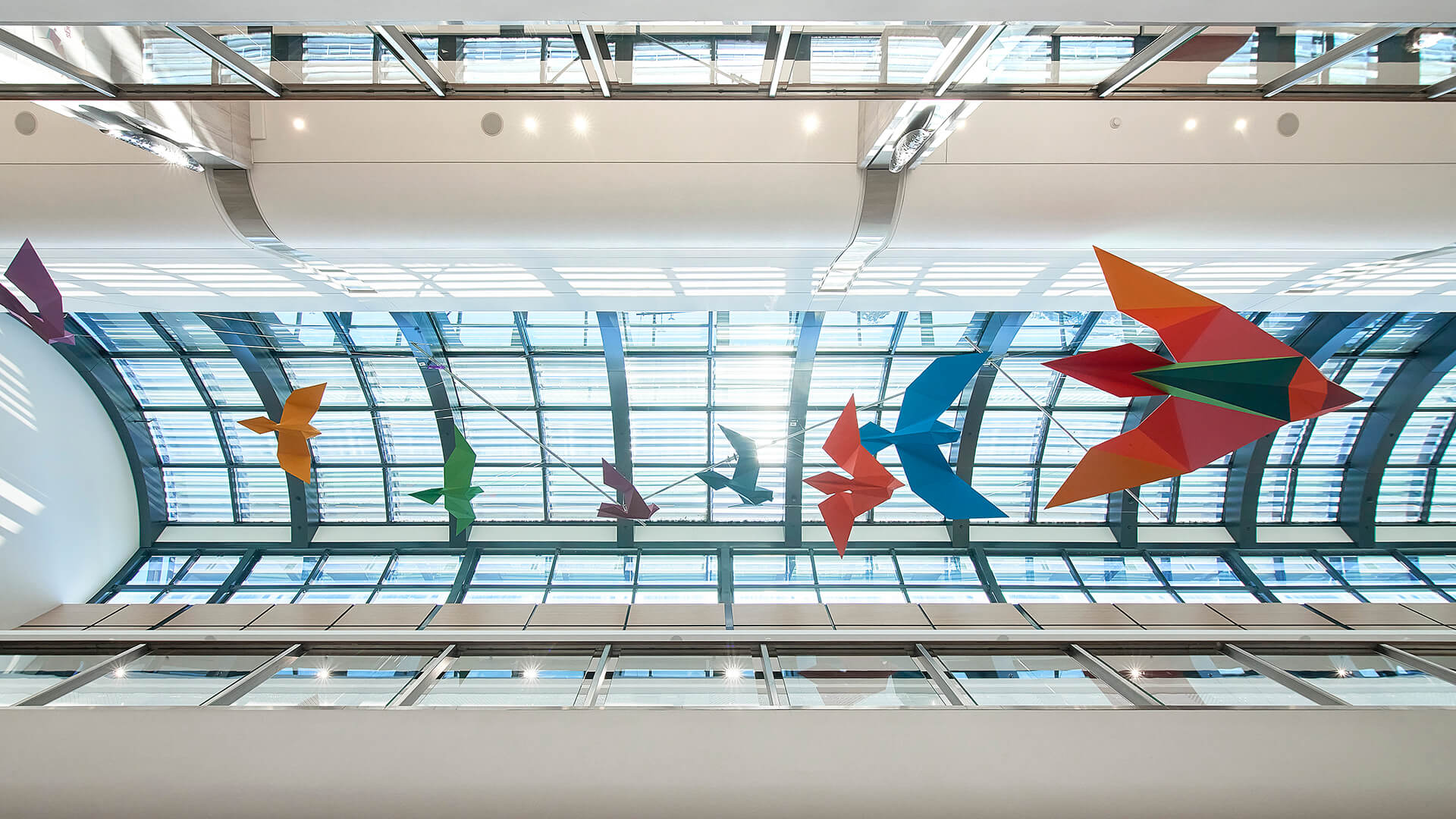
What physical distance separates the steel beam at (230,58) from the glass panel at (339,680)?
349 centimetres

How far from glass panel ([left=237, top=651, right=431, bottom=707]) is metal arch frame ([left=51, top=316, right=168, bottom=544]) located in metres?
11.2

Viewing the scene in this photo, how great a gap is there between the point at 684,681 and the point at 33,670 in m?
4.33

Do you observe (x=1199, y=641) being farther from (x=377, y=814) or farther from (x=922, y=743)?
(x=377, y=814)

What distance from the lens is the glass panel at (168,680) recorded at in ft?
12.7

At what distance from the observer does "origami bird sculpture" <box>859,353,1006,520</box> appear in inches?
142

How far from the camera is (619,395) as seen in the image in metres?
11.6

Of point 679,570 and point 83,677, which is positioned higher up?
point 83,677

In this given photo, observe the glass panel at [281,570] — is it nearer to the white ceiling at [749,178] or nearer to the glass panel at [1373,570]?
the white ceiling at [749,178]

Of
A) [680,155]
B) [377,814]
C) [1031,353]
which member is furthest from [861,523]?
[377,814]

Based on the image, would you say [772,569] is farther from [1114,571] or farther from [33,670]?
[33,670]

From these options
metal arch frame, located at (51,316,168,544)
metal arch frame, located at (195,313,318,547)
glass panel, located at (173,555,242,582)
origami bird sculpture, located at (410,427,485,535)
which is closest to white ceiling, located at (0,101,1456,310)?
origami bird sculpture, located at (410,427,485,535)

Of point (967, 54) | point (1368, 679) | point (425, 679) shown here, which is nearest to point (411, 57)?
point (967, 54)

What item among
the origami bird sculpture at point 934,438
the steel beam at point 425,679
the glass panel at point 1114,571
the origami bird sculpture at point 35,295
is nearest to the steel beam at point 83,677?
the steel beam at point 425,679

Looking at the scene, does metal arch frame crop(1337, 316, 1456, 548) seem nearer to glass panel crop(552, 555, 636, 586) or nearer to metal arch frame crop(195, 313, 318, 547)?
glass panel crop(552, 555, 636, 586)
